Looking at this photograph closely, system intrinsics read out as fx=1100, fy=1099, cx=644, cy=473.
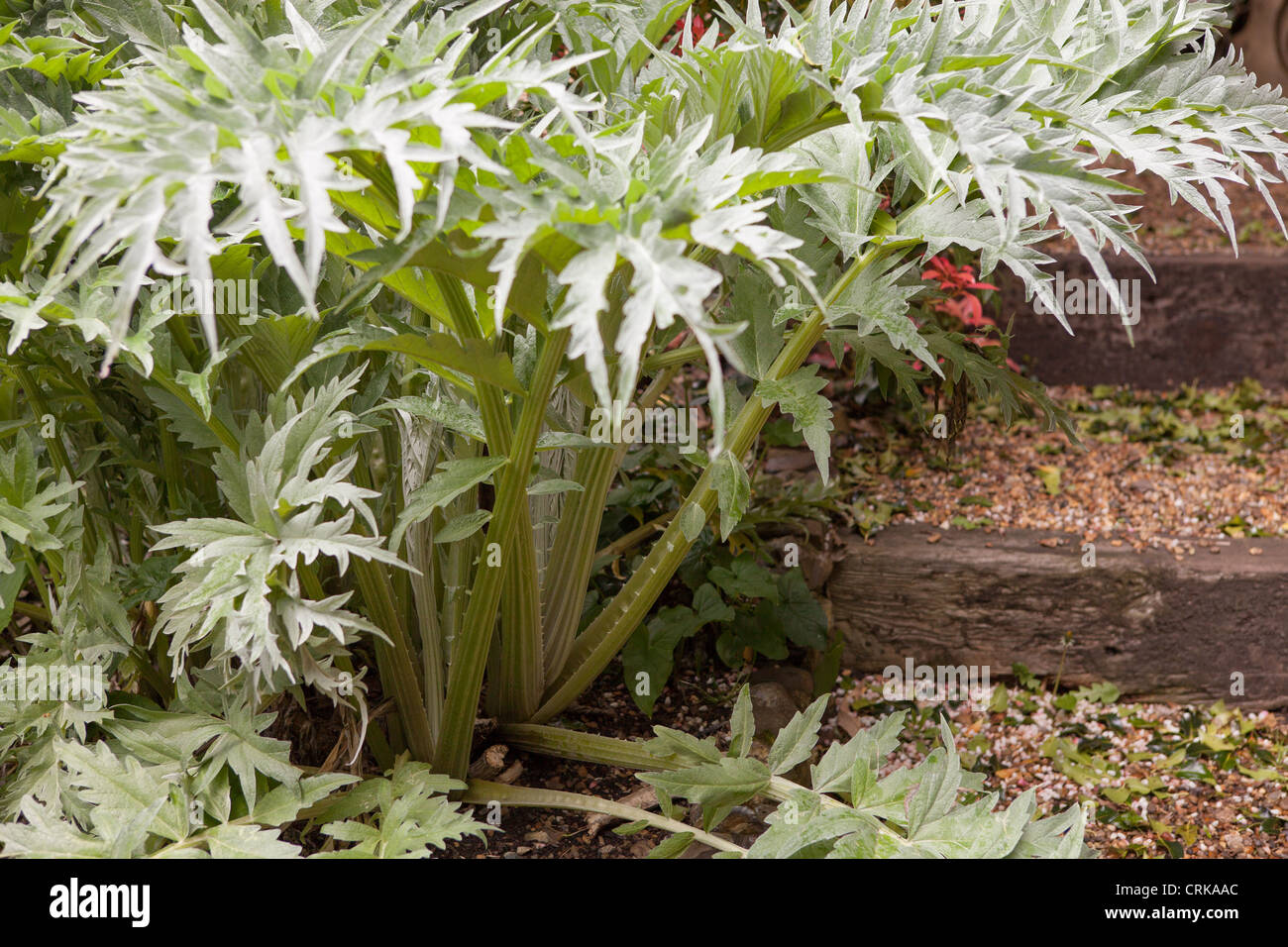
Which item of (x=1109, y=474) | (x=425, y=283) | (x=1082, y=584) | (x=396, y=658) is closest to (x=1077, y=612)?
(x=1082, y=584)

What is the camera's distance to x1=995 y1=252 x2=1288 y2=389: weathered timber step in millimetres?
3373

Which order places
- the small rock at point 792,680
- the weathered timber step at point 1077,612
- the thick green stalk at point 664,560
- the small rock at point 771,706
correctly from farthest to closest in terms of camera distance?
the weathered timber step at point 1077,612 → the small rock at point 792,680 → the small rock at point 771,706 → the thick green stalk at point 664,560

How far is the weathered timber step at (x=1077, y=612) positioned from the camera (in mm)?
2381

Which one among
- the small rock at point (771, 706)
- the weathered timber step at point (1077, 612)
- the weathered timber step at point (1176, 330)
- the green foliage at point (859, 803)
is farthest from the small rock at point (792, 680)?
the weathered timber step at point (1176, 330)

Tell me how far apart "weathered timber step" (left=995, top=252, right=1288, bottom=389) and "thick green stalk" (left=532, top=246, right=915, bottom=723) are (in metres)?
2.10

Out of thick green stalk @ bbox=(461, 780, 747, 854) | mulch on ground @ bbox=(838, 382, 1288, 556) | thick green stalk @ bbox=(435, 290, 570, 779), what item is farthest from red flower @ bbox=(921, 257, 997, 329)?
thick green stalk @ bbox=(461, 780, 747, 854)

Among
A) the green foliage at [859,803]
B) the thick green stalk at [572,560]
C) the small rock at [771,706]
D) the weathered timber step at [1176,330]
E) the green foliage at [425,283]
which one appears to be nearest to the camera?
the green foliage at [425,283]

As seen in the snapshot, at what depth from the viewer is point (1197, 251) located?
3764 mm

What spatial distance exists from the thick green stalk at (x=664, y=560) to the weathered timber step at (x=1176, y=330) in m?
2.10

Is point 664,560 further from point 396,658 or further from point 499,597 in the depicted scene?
point 396,658

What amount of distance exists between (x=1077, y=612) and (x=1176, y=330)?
1442mm

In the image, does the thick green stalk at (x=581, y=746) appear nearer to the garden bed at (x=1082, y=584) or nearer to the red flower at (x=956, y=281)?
the garden bed at (x=1082, y=584)

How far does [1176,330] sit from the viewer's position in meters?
3.44
